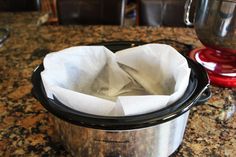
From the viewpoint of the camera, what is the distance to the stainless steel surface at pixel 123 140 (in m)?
0.42

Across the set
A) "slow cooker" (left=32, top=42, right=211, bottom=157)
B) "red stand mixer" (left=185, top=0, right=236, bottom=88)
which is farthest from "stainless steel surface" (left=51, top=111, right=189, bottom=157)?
"red stand mixer" (left=185, top=0, right=236, bottom=88)


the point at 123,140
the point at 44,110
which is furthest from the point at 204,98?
the point at 44,110

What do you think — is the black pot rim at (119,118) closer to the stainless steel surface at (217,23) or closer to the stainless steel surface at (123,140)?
the stainless steel surface at (123,140)

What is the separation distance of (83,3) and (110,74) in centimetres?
73

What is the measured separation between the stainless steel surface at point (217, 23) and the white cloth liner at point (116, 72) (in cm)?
19

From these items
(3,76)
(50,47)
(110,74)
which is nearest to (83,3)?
(50,47)

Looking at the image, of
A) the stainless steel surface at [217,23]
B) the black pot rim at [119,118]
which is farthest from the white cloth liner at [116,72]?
the stainless steel surface at [217,23]

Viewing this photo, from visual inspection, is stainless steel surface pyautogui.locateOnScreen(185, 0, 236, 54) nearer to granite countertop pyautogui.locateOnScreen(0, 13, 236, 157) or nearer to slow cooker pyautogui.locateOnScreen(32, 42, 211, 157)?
granite countertop pyautogui.locateOnScreen(0, 13, 236, 157)

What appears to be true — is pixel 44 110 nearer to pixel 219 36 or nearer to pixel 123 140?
pixel 123 140

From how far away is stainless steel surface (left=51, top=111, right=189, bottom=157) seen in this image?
42 centimetres

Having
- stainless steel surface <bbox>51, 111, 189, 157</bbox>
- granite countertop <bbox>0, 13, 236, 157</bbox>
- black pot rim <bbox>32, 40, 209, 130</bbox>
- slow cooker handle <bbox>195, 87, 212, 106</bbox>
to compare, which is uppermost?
black pot rim <bbox>32, 40, 209, 130</bbox>

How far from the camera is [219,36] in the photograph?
694 millimetres

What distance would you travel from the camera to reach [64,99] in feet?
1.49

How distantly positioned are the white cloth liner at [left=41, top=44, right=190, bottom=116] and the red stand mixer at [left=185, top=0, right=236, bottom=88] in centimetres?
19
